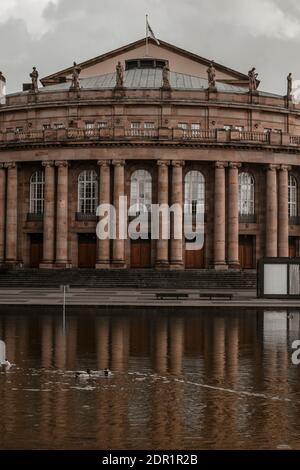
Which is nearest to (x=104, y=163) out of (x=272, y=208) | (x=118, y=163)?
(x=118, y=163)

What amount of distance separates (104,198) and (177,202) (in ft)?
21.1

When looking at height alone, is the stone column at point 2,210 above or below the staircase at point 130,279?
above

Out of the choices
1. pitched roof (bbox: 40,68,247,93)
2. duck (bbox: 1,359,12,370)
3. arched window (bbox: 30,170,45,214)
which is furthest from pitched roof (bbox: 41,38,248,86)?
duck (bbox: 1,359,12,370)

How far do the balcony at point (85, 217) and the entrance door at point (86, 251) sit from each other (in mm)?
1469

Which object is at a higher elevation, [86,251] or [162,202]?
[162,202]

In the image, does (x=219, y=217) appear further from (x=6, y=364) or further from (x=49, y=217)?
(x=6, y=364)

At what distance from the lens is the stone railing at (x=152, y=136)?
72.1m

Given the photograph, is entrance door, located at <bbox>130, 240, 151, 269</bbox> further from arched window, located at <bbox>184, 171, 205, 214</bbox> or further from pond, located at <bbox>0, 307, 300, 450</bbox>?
pond, located at <bbox>0, 307, 300, 450</bbox>

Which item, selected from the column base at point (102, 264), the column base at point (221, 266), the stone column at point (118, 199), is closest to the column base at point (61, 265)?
the column base at point (102, 264)

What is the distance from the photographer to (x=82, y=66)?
93250 millimetres

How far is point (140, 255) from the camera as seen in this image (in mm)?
74250

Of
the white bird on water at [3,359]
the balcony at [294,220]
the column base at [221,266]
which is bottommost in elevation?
the white bird on water at [3,359]

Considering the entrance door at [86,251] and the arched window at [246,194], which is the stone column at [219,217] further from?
the entrance door at [86,251]

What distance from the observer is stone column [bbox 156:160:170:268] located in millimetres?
71625
